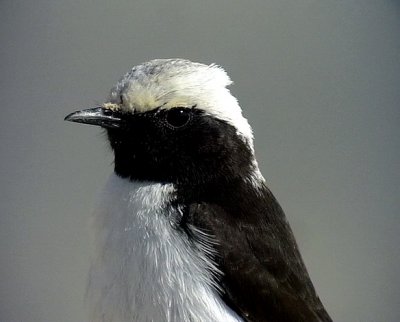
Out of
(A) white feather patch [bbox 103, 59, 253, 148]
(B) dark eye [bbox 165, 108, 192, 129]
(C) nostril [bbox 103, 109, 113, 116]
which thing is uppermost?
(A) white feather patch [bbox 103, 59, 253, 148]

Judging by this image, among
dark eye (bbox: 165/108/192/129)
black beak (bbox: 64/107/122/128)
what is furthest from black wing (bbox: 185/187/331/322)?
black beak (bbox: 64/107/122/128)

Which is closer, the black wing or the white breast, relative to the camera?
the white breast

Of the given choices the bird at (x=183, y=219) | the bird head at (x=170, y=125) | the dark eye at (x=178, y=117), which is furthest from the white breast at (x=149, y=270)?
the dark eye at (x=178, y=117)

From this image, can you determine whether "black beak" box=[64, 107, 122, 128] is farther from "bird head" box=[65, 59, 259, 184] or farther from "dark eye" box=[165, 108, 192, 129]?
"dark eye" box=[165, 108, 192, 129]

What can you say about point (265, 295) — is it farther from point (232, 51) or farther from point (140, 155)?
point (232, 51)

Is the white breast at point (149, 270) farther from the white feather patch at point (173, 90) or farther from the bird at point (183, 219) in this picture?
the white feather patch at point (173, 90)

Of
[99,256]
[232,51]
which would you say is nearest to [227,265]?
[99,256]

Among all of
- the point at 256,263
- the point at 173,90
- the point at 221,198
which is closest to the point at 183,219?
the point at 221,198
